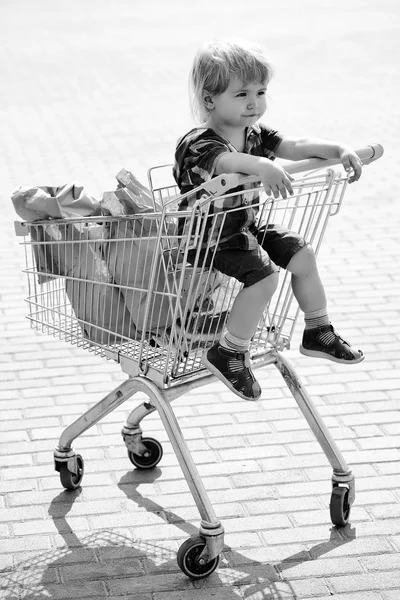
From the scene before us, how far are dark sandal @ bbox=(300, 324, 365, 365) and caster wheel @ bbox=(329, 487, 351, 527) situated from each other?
519mm

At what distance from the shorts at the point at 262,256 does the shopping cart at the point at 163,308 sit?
60 mm

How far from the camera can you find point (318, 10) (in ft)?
64.5

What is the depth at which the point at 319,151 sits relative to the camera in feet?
12.0

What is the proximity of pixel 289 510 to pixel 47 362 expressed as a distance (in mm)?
1976

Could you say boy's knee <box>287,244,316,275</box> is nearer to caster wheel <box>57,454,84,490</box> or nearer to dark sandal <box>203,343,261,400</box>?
dark sandal <box>203,343,261,400</box>

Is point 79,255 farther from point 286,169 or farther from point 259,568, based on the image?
point 259,568

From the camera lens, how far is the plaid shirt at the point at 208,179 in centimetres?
342

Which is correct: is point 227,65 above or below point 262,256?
above

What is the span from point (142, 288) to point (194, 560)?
99cm

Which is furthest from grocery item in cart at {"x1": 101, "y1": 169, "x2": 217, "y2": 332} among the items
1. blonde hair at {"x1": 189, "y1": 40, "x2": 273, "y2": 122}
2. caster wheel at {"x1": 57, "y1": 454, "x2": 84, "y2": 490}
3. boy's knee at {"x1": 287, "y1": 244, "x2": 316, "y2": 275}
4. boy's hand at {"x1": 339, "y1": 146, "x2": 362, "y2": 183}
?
caster wheel at {"x1": 57, "y1": 454, "x2": 84, "y2": 490}

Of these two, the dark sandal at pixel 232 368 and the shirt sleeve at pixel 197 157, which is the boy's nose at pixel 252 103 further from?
the dark sandal at pixel 232 368

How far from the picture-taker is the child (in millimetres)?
3420

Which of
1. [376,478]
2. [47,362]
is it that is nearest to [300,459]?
[376,478]

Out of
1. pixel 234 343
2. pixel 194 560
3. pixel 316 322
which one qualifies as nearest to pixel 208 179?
pixel 234 343
